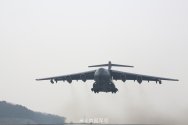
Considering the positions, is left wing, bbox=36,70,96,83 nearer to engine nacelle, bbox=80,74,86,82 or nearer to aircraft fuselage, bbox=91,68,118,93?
engine nacelle, bbox=80,74,86,82

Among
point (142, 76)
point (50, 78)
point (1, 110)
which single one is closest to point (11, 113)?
point (1, 110)

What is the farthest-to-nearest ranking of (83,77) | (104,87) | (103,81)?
(83,77) → (104,87) → (103,81)

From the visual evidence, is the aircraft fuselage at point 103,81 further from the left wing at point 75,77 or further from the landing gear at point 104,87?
the left wing at point 75,77

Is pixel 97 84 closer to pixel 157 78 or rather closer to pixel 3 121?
pixel 157 78

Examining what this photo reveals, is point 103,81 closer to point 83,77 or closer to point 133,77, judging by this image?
point 83,77

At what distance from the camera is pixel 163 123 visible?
72125 mm

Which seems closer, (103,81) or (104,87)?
(103,81)

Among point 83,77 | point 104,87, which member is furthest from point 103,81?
point 83,77

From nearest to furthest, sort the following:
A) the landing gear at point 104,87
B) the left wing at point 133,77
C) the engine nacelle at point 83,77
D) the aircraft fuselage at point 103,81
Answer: the aircraft fuselage at point 103,81
the landing gear at point 104,87
the left wing at point 133,77
the engine nacelle at point 83,77

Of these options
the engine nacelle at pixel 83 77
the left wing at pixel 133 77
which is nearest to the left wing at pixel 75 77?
the engine nacelle at pixel 83 77

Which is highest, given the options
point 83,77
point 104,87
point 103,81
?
point 83,77

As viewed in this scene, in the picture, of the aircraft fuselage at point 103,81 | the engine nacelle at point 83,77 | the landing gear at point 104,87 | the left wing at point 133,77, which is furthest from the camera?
the engine nacelle at point 83,77

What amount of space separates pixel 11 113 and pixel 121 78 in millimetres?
66255

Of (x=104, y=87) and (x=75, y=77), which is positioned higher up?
(x=75, y=77)
